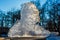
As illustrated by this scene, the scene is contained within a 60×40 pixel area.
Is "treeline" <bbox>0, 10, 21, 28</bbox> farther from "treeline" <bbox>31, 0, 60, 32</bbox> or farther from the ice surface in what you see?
the ice surface

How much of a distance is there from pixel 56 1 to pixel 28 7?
15.5 metres

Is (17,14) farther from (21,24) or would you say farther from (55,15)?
(21,24)

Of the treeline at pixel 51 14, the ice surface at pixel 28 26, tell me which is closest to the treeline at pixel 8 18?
the treeline at pixel 51 14

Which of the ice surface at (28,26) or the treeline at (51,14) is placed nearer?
the ice surface at (28,26)

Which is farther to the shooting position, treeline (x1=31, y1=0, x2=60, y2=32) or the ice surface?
treeline (x1=31, y1=0, x2=60, y2=32)

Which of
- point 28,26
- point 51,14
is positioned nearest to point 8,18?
point 51,14

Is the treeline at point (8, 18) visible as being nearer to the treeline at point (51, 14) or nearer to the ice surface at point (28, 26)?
the treeline at point (51, 14)

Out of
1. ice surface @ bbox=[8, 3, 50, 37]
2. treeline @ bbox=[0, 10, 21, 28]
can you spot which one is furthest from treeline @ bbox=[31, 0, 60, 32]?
ice surface @ bbox=[8, 3, 50, 37]

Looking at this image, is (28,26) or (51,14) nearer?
(28,26)

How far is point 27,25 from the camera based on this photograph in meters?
7.79

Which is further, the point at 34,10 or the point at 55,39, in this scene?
the point at 55,39

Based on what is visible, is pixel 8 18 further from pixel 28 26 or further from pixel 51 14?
pixel 28 26

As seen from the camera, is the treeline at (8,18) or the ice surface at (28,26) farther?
the treeline at (8,18)

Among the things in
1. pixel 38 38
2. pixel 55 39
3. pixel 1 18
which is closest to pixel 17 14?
pixel 1 18
